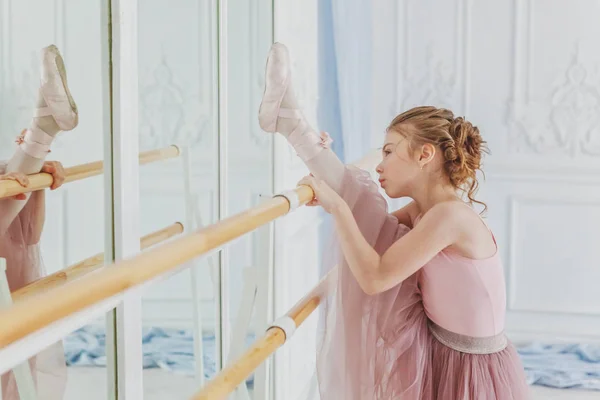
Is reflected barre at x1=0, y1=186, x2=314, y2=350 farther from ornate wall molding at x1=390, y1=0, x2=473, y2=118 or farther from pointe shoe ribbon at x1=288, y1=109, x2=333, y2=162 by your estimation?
ornate wall molding at x1=390, y1=0, x2=473, y2=118

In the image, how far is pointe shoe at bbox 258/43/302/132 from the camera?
1.66 metres

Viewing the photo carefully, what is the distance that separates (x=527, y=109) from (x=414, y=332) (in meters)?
2.38

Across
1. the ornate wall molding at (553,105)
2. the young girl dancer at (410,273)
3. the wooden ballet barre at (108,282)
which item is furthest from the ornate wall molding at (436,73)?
the wooden ballet barre at (108,282)

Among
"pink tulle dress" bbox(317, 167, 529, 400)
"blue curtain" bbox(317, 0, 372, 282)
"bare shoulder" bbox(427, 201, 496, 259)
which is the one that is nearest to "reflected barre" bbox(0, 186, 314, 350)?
"pink tulle dress" bbox(317, 167, 529, 400)

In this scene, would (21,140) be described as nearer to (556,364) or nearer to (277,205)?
(277,205)

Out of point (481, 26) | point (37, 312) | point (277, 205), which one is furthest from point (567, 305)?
point (37, 312)

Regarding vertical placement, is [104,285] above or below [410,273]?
above

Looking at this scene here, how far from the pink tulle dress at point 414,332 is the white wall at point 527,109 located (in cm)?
218

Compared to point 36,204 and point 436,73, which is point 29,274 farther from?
point 436,73

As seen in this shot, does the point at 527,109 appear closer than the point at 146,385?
No

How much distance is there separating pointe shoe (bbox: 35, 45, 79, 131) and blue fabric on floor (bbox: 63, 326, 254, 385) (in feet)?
0.95

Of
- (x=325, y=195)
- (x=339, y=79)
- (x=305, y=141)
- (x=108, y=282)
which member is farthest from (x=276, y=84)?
(x=339, y=79)

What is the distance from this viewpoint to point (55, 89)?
40.4 inches

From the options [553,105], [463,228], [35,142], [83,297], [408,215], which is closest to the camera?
[83,297]
